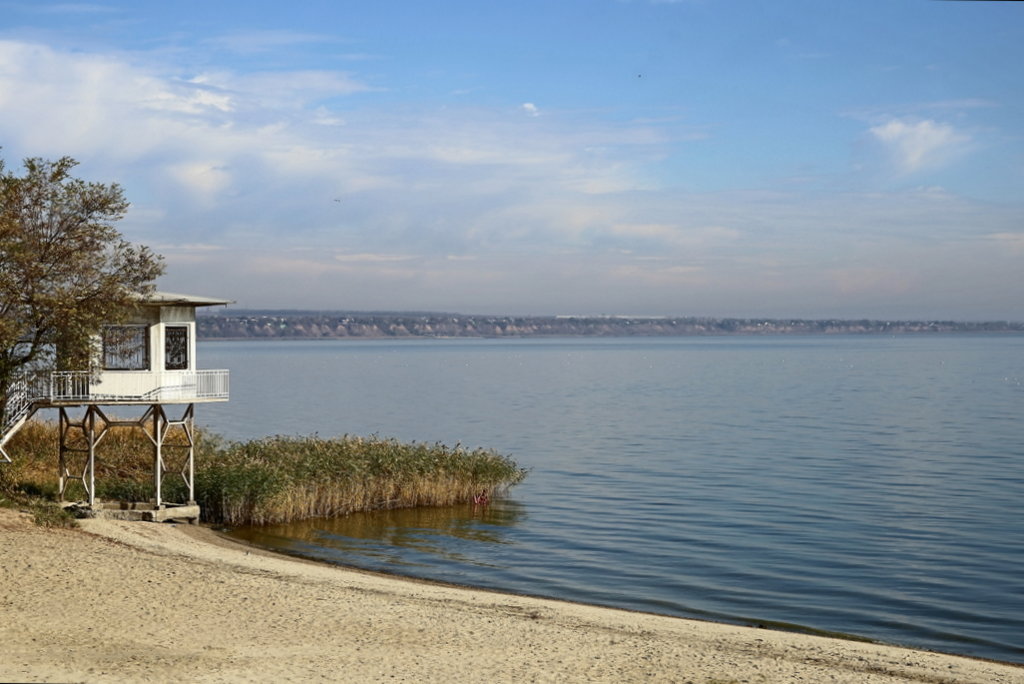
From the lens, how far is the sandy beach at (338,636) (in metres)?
17.8

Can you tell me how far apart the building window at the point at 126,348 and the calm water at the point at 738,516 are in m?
6.53

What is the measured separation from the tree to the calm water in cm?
838

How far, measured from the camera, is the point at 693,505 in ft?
152

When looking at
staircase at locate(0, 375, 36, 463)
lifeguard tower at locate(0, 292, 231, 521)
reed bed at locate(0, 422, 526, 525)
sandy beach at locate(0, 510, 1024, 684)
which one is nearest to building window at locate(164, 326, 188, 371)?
lifeguard tower at locate(0, 292, 231, 521)

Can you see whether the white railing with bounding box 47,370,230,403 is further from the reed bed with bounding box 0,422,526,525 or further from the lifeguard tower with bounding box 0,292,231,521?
the reed bed with bounding box 0,422,526,525

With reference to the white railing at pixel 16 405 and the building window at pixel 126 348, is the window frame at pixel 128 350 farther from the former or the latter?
the white railing at pixel 16 405

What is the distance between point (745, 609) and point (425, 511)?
1587 cm

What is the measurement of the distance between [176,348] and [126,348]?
1502 millimetres

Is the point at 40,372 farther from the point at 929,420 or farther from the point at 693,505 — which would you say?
the point at 929,420

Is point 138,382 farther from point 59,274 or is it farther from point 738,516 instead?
point 738,516

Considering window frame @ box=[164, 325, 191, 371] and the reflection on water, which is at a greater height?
window frame @ box=[164, 325, 191, 371]

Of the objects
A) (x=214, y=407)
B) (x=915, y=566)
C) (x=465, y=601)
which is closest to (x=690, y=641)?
(x=465, y=601)

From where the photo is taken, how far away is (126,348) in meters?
35.1

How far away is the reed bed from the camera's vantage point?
3794 cm
